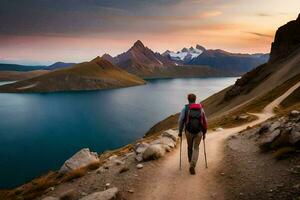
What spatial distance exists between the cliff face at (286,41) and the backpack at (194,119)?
378ft

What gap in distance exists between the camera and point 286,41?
12712 centimetres

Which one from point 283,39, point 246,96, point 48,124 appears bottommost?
point 48,124

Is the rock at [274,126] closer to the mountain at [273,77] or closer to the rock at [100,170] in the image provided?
the rock at [100,170]

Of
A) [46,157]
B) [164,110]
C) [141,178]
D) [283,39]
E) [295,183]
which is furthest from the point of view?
[164,110]

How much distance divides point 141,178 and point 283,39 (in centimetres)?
12660

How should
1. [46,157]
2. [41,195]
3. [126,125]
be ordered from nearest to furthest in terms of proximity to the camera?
[41,195] < [46,157] < [126,125]

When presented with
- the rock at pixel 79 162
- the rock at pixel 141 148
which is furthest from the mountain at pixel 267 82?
the rock at pixel 79 162

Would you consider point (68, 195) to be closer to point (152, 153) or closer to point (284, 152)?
point (152, 153)

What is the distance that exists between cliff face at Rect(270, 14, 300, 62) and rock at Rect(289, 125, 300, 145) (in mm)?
112482

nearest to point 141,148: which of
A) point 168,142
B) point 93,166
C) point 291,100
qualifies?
point 168,142

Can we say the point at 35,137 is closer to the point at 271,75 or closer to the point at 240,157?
the point at 271,75

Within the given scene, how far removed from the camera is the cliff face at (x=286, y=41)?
12269 cm

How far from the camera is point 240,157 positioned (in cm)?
2112

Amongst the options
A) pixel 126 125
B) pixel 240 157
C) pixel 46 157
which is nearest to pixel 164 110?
pixel 126 125
